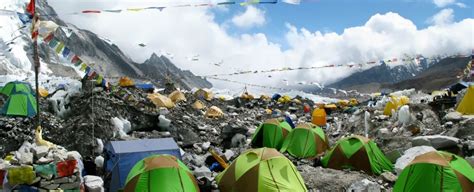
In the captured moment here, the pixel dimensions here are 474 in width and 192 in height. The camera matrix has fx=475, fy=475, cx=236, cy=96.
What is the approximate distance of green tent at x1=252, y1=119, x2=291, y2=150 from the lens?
63.3 feet

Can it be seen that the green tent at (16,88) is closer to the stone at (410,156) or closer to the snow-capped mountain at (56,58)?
the stone at (410,156)

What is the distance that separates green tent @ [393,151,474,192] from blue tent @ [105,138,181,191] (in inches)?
221

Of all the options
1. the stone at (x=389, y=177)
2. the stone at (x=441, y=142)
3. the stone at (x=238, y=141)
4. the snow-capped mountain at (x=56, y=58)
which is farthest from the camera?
the snow-capped mountain at (x=56, y=58)

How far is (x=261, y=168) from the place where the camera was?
1085 cm

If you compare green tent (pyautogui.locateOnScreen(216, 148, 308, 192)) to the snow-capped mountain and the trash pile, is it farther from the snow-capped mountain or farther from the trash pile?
the snow-capped mountain

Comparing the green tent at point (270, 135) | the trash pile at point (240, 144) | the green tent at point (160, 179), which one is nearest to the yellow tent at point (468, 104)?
the trash pile at point (240, 144)

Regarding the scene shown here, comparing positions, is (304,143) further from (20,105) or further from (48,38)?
(20,105)

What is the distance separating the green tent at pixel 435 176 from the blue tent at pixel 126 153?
18.4 feet

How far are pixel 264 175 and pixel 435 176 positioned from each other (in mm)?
3742

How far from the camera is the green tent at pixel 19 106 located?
20797 millimetres

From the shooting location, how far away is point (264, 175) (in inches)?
424

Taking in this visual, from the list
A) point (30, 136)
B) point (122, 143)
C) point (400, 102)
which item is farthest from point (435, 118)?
point (30, 136)

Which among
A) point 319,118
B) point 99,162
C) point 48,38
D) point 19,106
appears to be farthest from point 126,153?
point 319,118

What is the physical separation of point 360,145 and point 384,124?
339 inches
